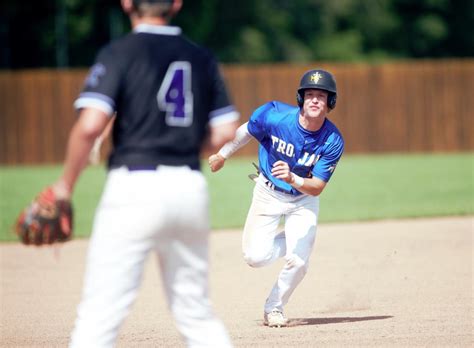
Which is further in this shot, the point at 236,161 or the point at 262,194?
the point at 236,161

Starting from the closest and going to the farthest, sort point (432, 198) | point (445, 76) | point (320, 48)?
point (432, 198) < point (445, 76) < point (320, 48)

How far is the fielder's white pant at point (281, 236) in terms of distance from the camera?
8.12 meters

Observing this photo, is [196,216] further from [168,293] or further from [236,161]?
[236,161]

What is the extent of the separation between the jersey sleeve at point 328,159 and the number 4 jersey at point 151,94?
3.01 meters

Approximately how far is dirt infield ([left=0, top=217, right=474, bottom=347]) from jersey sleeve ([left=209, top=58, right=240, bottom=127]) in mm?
2618

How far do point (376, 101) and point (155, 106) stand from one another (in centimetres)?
2746

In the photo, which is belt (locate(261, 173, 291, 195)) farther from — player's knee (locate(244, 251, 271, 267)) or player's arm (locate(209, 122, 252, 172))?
player's knee (locate(244, 251, 271, 267))

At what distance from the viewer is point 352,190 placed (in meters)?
21.1

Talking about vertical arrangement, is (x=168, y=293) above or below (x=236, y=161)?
above

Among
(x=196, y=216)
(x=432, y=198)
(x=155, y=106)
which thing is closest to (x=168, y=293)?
(x=196, y=216)

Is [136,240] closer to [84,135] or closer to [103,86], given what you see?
[84,135]

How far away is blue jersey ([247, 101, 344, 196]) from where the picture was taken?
8055 mm

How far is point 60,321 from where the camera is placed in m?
8.58

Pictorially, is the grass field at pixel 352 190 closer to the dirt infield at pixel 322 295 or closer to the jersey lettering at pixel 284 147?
the dirt infield at pixel 322 295
